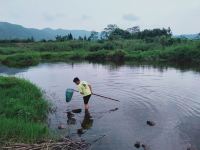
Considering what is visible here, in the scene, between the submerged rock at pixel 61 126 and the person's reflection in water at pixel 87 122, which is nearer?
the submerged rock at pixel 61 126

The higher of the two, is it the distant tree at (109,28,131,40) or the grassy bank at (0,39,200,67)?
the distant tree at (109,28,131,40)

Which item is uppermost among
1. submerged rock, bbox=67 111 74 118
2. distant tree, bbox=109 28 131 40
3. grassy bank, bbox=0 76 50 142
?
distant tree, bbox=109 28 131 40

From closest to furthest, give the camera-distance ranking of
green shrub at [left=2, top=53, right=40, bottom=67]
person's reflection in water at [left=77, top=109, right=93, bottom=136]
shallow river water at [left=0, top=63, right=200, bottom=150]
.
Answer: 1. shallow river water at [left=0, top=63, right=200, bottom=150]
2. person's reflection in water at [left=77, top=109, right=93, bottom=136]
3. green shrub at [left=2, top=53, right=40, bottom=67]

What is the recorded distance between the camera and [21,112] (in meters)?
16.3

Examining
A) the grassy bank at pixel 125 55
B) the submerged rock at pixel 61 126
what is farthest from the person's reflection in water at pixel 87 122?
the grassy bank at pixel 125 55

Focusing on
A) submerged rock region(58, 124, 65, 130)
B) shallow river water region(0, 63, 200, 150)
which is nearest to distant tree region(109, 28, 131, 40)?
shallow river water region(0, 63, 200, 150)

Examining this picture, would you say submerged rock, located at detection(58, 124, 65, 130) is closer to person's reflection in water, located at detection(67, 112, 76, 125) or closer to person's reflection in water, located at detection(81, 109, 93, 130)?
person's reflection in water, located at detection(67, 112, 76, 125)

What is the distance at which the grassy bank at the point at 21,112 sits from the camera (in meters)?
13.2

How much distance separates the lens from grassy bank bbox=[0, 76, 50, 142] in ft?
43.3

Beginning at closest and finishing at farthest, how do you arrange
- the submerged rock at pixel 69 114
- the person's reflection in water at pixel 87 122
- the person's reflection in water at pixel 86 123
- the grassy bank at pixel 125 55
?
the person's reflection in water at pixel 86 123 < the person's reflection in water at pixel 87 122 < the submerged rock at pixel 69 114 < the grassy bank at pixel 125 55

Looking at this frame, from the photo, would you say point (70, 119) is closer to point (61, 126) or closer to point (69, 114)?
point (69, 114)

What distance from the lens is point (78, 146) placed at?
13.2 m

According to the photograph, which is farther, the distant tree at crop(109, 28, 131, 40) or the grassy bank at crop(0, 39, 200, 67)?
the distant tree at crop(109, 28, 131, 40)

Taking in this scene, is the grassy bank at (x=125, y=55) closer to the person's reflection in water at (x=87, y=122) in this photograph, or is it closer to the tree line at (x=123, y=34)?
the tree line at (x=123, y=34)
